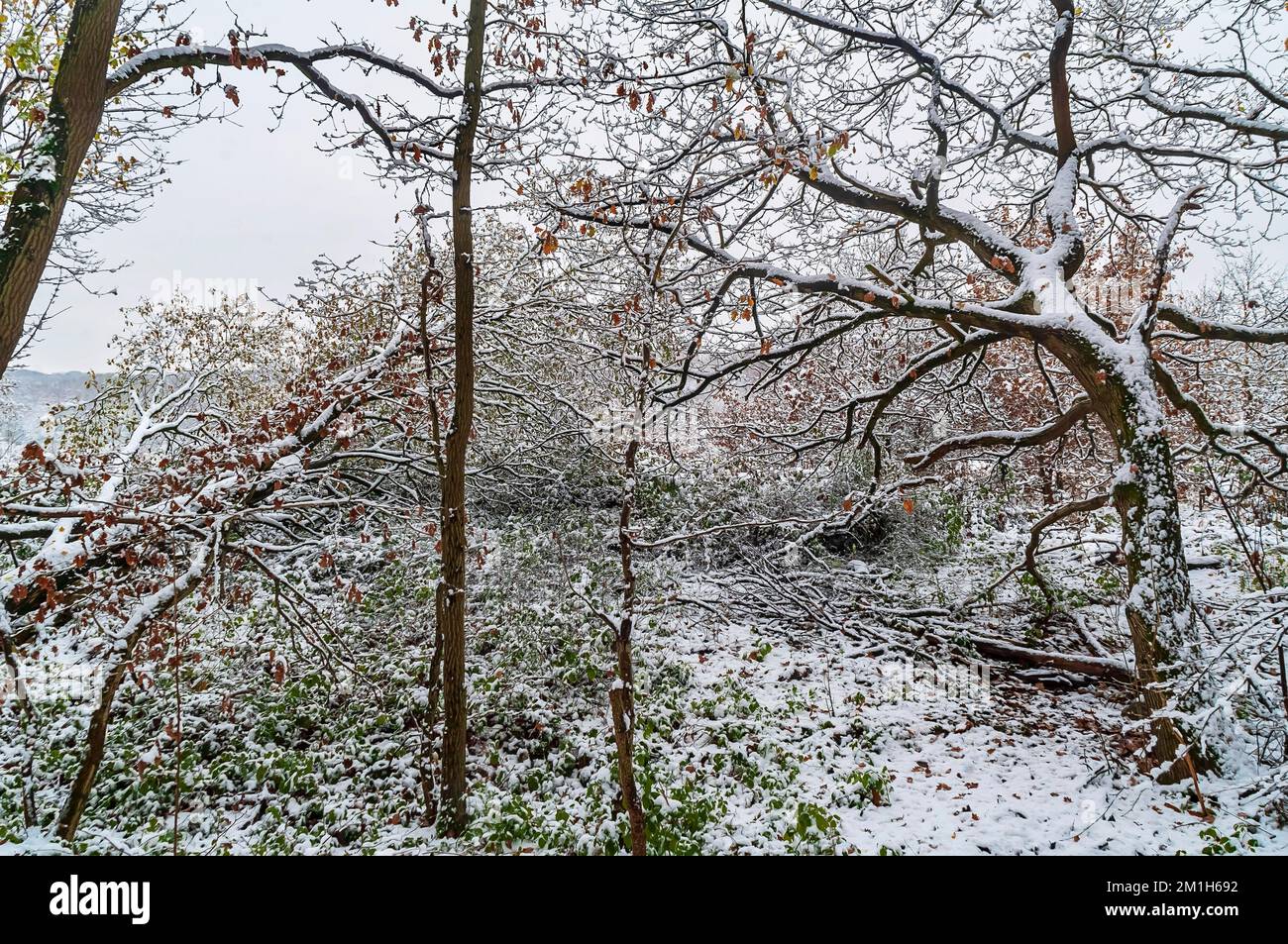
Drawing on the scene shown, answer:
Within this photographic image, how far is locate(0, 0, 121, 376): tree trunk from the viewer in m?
3.26

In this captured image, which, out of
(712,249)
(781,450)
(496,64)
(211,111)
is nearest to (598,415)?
(781,450)

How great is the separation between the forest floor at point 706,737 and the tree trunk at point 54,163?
2911mm

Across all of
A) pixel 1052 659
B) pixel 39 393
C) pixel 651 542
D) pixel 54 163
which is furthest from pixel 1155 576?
pixel 39 393

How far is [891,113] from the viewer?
23.3ft

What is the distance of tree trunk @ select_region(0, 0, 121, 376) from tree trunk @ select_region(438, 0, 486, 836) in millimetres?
2236

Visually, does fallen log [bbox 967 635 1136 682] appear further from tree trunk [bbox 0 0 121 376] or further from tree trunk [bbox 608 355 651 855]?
tree trunk [bbox 0 0 121 376]

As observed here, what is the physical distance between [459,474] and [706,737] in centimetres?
374

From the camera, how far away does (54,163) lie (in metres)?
3.36

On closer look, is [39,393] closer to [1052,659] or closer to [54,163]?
[54,163]

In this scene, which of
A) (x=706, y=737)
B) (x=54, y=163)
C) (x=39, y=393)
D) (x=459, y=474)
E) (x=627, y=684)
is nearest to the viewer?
(x=54, y=163)

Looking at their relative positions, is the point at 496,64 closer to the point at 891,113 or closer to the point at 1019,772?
the point at 891,113

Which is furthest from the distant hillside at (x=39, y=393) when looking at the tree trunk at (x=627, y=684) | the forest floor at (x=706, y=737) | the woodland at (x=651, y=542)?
the tree trunk at (x=627, y=684)

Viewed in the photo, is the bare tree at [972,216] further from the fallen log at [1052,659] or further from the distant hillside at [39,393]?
the distant hillside at [39,393]

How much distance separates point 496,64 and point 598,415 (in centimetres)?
461
